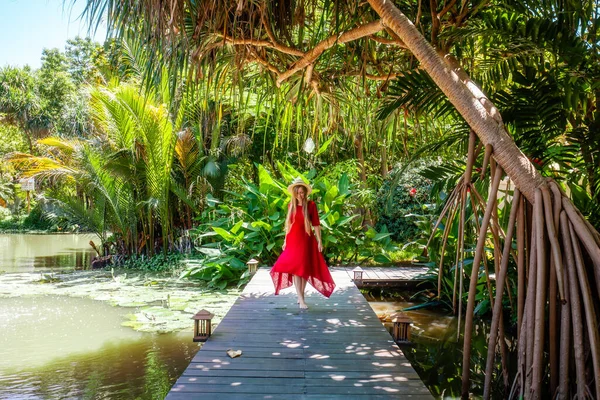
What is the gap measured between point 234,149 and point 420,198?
4.72m

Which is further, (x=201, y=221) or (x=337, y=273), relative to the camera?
(x=201, y=221)

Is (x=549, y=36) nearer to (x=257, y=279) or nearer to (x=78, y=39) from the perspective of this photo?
(x=257, y=279)

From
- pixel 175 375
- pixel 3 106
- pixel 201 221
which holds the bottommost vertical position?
pixel 175 375

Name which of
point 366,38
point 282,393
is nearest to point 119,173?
point 366,38

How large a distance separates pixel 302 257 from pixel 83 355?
8.16 feet

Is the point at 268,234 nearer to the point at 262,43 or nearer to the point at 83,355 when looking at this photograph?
the point at 83,355

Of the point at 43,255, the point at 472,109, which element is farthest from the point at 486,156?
the point at 43,255

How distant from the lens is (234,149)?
12.2 meters

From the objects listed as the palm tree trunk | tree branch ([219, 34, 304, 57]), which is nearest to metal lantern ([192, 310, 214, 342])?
tree branch ([219, 34, 304, 57])

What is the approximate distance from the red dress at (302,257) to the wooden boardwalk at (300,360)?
0.37 metres

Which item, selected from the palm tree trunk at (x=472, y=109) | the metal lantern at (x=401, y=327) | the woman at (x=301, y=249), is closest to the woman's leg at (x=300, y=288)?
the woman at (x=301, y=249)

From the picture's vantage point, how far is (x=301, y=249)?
5180 millimetres

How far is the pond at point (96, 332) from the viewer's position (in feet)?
14.7

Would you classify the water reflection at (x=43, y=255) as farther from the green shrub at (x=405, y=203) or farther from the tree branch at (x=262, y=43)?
the tree branch at (x=262, y=43)
